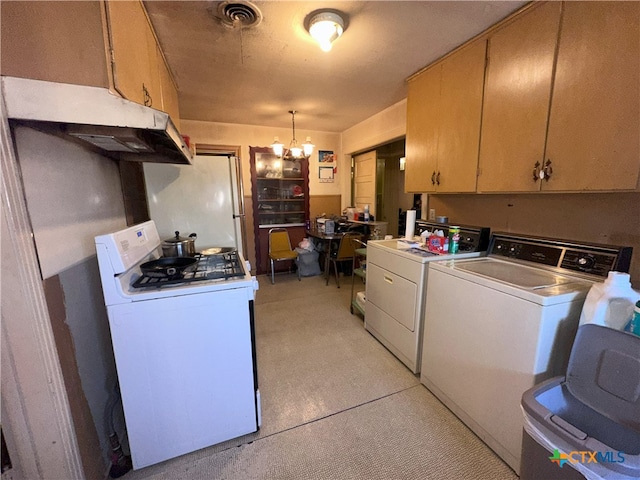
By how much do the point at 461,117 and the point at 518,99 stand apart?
1.35 ft

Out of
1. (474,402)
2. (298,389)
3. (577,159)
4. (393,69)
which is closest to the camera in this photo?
(577,159)

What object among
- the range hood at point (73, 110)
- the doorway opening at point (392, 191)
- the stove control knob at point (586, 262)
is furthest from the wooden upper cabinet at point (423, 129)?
the doorway opening at point (392, 191)

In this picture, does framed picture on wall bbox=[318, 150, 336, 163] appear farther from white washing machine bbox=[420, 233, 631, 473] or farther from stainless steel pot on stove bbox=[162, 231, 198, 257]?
white washing machine bbox=[420, 233, 631, 473]

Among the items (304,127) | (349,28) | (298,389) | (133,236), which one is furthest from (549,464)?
(304,127)

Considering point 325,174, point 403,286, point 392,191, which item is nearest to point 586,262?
point 403,286

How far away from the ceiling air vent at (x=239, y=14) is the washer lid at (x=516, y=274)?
1.95 metres

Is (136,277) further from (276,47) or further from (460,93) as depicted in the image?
(460,93)

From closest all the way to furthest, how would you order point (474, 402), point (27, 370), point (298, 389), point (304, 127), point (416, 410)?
point (27, 370) < point (474, 402) < point (416, 410) < point (298, 389) < point (304, 127)

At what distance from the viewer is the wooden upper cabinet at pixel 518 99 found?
1430mm

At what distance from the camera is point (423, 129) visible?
2.33 metres

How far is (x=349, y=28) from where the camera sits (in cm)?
169

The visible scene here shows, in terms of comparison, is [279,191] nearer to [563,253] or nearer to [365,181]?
[365,181]

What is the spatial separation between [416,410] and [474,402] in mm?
362

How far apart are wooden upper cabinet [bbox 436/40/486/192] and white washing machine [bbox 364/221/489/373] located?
1.34 ft
